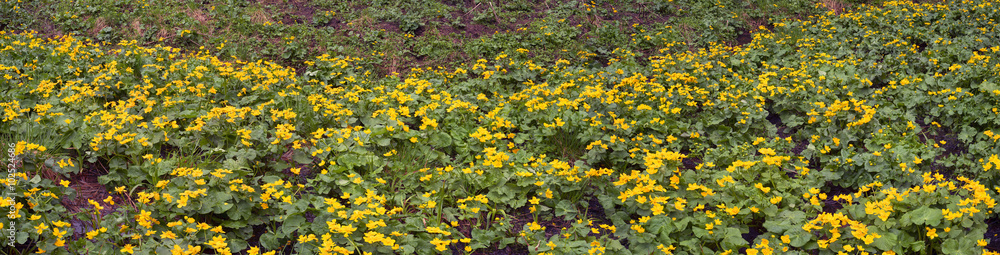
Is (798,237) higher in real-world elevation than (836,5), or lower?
higher

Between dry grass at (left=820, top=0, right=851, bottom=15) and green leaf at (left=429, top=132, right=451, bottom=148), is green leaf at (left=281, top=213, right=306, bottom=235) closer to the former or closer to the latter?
green leaf at (left=429, top=132, right=451, bottom=148)

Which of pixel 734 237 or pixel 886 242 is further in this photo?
pixel 734 237

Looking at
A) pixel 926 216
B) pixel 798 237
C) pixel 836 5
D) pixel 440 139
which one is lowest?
pixel 836 5

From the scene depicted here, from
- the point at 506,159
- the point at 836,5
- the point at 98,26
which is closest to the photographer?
the point at 506,159

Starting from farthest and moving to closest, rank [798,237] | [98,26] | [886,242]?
1. [98,26]
2. [798,237]
3. [886,242]

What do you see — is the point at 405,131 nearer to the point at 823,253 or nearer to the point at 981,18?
the point at 823,253

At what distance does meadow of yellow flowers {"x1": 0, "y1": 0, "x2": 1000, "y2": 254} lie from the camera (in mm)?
3318

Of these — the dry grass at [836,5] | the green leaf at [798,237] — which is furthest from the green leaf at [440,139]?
the dry grass at [836,5]

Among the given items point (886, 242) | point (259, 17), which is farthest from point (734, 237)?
point (259, 17)

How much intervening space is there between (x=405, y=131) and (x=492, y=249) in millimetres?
1293

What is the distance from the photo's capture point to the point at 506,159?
4.03 metres

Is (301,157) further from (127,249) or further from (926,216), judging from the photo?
(926,216)

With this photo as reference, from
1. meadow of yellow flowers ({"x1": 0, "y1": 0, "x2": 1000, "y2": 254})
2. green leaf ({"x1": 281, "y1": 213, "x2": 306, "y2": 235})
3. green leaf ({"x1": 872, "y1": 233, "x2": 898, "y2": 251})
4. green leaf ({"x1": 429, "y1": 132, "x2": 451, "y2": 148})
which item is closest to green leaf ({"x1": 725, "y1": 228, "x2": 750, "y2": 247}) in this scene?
meadow of yellow flowers ({"x1": 0, "y1": 0, "x2": 1000, "y2": 254})

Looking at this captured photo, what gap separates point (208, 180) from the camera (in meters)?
3.61
